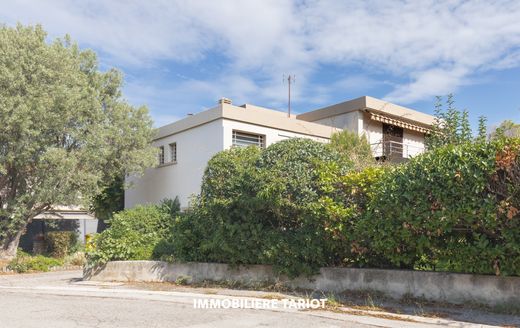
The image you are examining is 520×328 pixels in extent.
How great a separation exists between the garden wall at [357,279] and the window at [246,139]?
573cm

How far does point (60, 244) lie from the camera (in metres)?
19.1

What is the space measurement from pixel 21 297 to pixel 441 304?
339 inches

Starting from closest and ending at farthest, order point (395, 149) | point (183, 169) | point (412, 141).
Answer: point (183, 169) < point (395, 149) < point (412, 141)

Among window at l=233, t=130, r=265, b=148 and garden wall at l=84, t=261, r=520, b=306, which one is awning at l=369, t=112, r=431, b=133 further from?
garden wall at l=84, t=261, r=520, b=306

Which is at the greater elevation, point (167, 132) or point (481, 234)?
point (167, 132)

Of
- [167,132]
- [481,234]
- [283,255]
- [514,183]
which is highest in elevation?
[167,132]

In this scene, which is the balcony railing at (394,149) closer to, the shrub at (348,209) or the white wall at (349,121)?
the white wall at (349,121)

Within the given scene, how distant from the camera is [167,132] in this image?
1817cm

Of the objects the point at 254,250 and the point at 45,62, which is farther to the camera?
the point at 45,62

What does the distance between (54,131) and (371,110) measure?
13.4 m

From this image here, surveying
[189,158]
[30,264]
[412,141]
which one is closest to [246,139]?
[189,158]

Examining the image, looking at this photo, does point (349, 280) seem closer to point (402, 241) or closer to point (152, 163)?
point (402, 241)

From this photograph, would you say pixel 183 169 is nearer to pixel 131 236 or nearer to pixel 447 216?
pixel 131 236

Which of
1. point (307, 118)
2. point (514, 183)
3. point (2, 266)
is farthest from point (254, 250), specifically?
point (307, 118)
